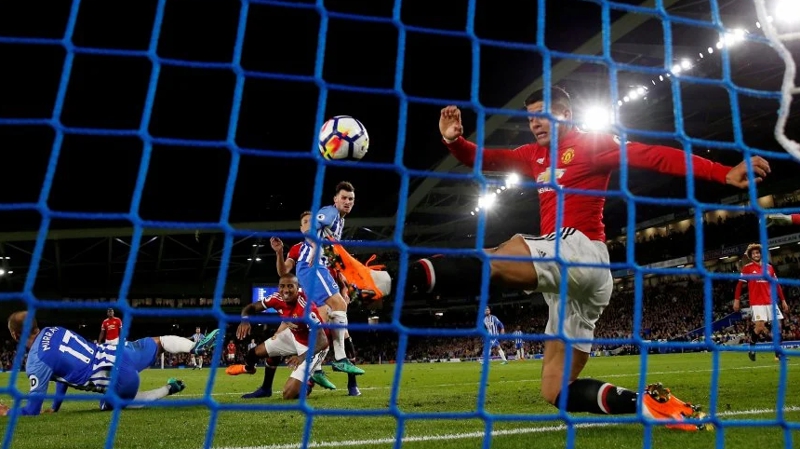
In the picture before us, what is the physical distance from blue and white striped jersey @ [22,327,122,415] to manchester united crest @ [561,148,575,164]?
397cm

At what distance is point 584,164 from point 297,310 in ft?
12.8

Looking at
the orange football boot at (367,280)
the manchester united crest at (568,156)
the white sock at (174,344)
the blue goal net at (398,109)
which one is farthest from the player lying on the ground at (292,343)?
the manchester united crest at (568,156)

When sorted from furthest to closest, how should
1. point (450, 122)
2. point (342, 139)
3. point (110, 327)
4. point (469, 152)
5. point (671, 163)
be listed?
point (110, 327), point (342, 139), point (469, 152), point (450, 122), point (671, 163)

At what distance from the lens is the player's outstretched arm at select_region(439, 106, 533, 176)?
3.39m

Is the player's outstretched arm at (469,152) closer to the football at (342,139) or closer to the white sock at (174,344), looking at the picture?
the football at (342,139)

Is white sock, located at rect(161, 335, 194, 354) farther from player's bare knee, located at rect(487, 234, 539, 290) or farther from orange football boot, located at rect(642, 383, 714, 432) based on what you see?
orange football boot, located at rect(642, 383, 714, 432)

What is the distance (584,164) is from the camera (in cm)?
342

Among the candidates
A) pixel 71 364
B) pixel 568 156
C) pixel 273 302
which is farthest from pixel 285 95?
pixel 568 156

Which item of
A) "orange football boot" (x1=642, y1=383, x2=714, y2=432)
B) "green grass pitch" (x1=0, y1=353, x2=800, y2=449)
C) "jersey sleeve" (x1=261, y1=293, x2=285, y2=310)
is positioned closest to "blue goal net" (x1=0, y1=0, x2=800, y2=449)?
"green grass pitch" (x1=0, y1=353, x2=800, y2=449)

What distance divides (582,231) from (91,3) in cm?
1444

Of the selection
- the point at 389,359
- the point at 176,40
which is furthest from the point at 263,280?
the point at 176,40

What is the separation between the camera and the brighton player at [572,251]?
120 inches

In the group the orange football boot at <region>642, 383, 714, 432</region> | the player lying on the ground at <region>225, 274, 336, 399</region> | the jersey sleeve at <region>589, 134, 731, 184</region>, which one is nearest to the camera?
the jersey sleeve at <region>589, 134, 731, 184</region>

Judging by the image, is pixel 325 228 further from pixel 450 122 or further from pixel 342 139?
pixel 450 122
